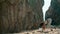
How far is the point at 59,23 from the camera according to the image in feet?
58.5

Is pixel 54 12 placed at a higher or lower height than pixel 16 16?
lower

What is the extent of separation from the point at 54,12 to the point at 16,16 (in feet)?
32.5

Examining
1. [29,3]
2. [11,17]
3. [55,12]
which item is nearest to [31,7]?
[29,3]

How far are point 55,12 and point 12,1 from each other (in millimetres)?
10272

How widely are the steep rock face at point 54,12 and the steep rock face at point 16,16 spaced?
7.02 m

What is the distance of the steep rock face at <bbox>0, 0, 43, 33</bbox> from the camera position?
844 cm

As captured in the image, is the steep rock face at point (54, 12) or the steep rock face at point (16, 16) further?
the steep rock face at point (54, 12)

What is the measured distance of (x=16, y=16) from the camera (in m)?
9.12

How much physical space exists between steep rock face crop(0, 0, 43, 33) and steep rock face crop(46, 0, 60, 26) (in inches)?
276

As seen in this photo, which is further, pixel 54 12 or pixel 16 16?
pixel 54 12

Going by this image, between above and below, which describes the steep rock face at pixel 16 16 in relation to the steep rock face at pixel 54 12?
above

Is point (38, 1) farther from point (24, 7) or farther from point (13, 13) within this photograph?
point (13, 13)

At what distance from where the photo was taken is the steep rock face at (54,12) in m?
18.0

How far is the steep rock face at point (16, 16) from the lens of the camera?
27.7 ft
